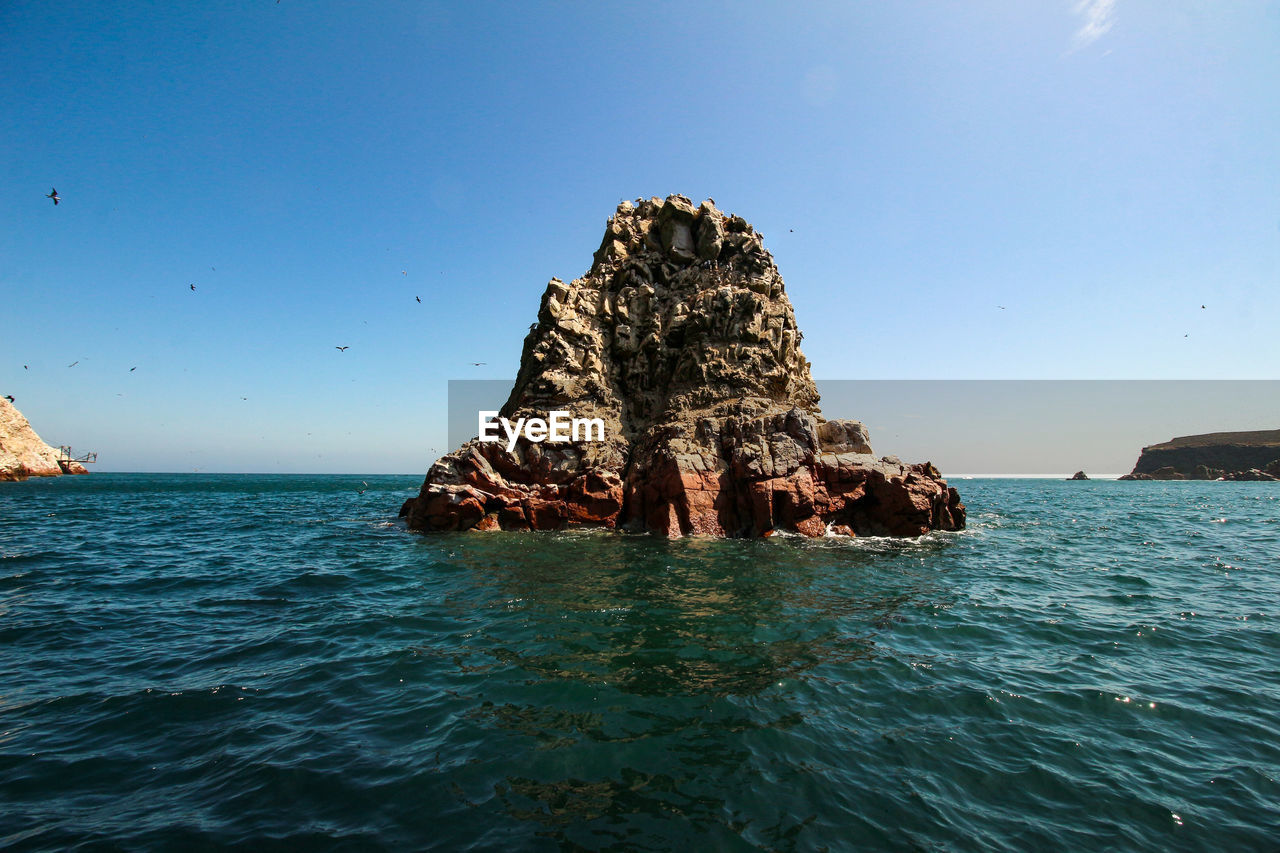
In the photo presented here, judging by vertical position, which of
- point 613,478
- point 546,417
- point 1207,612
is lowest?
point 1207,612

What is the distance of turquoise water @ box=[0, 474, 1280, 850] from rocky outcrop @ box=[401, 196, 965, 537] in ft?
27.6

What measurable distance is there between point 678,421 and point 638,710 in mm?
21222

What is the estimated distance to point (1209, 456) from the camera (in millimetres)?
116562

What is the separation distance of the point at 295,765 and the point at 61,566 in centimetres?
1803

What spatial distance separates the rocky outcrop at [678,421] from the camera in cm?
2388

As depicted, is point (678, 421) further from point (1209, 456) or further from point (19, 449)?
point (1209, 456)

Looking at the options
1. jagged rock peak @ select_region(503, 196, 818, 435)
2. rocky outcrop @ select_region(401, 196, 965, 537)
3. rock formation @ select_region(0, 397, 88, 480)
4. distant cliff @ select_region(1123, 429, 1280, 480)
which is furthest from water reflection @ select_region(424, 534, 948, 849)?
distant cliff @ select_region(1123, 429, 1280, 480)

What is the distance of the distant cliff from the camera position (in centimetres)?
10669

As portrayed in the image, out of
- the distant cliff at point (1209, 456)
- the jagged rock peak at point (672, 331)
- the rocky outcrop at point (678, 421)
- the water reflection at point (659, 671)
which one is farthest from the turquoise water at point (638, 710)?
the distant cliff at point (1209, 456)

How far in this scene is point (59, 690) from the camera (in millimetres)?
7664

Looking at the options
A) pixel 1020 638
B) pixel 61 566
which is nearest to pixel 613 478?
pixel 1020 638

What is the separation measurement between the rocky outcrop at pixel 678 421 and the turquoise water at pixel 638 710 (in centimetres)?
842

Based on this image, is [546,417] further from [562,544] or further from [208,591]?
[208,591]

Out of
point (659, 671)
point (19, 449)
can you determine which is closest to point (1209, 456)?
point (659, 671)
